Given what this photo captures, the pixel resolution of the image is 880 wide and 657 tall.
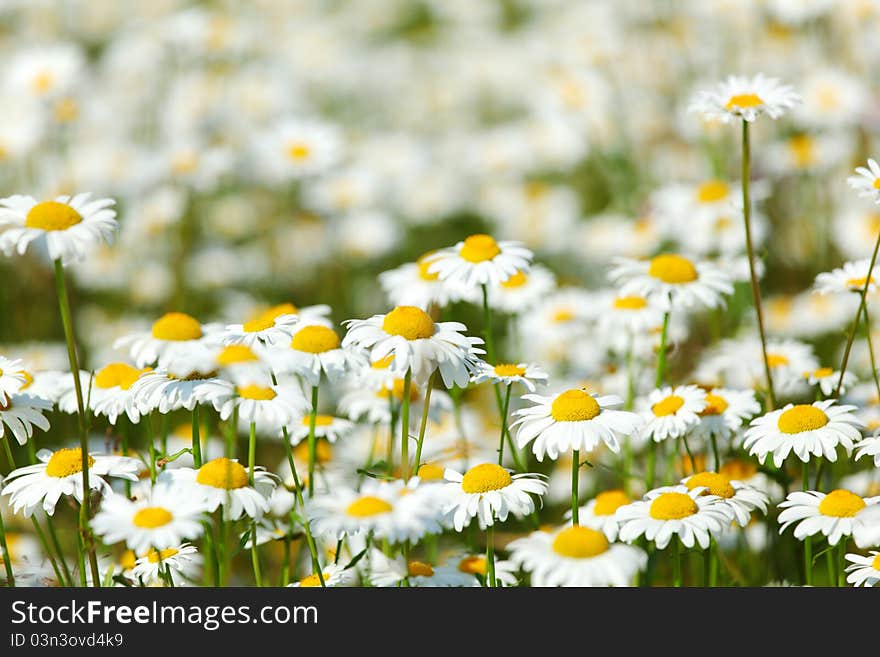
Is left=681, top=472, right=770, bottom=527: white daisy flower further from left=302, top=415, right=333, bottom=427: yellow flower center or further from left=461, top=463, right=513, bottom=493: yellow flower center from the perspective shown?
left=302, top=415, right=333, bottom=427: yellow flower center

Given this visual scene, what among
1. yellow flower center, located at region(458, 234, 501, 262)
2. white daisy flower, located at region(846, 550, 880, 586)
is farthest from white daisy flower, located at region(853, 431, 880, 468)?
yellow flower center, located at region(458, 234, 501, 262)

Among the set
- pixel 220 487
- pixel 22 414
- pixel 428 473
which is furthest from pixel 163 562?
pixel 428 473

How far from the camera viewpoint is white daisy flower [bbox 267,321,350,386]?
2297 mm

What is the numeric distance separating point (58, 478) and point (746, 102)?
1.88 meters

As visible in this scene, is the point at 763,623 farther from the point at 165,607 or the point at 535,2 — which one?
the point at 535,2

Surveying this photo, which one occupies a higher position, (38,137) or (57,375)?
(38,137)

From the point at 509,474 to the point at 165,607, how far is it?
768 mm

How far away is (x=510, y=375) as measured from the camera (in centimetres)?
256

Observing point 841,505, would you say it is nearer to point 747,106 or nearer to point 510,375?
point 510,375

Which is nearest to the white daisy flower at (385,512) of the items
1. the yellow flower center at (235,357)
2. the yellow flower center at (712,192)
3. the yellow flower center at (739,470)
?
the yellow flower center at (235,357)

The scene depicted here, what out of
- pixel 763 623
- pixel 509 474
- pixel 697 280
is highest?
pixel 697 280

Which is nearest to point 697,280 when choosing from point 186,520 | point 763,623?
point 763,623

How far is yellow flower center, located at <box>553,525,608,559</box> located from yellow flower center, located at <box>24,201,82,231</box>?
3.78 feet

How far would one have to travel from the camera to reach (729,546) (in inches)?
126
